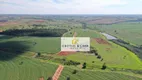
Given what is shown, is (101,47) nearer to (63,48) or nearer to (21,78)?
(63,48)

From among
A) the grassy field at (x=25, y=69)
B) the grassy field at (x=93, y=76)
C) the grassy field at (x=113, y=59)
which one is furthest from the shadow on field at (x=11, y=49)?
the grassy field at (x=93, y=76)

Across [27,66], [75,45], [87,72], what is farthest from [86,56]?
[27,66]

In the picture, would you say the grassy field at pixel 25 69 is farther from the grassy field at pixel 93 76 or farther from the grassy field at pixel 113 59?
the grassy field at pixel 113 59

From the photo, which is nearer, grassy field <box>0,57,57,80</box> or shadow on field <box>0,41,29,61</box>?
grassy field <box>0,57,57,80</box>

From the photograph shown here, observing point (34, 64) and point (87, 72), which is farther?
point (34, 64)

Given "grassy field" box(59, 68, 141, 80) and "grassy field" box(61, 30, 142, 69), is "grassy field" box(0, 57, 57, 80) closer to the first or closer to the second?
"grassy field" box(59, 68, 141, 80)

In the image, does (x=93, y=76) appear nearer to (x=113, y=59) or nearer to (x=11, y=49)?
(x=113, y=59)

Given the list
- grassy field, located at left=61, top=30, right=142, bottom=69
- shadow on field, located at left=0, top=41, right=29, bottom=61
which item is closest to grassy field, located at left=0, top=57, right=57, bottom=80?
shadow on field, located at left=0, top=41, right=29, bottom=61

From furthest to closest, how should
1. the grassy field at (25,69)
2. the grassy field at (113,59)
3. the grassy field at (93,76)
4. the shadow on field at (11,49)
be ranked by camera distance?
the shadow on field at (11,49)
the grassy field at (113,59)
the grassy field at (25,69)
the grassy field at (93,76)
